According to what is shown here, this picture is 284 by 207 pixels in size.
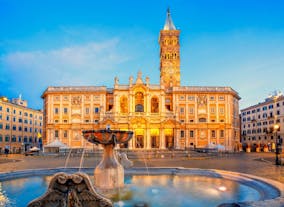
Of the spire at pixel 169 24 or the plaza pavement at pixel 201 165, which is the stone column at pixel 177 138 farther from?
the spire at pixel 169 24

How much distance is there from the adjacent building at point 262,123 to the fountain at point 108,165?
5942 centimetres

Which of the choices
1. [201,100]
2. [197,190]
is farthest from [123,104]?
[197,190]

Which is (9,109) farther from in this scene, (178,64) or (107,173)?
(107,173)

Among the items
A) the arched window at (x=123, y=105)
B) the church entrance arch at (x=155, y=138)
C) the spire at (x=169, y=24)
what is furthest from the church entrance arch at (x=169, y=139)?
the spire at (x=169, y=24)

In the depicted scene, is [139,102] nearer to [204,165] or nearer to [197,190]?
[204,165]

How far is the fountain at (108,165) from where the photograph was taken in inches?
417

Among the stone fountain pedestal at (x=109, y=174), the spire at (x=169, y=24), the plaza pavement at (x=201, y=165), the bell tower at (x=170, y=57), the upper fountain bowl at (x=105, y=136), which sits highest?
the spire at (x=169, y=24)

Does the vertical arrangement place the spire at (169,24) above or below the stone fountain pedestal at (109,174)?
above

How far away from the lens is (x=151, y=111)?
6000 centimetres

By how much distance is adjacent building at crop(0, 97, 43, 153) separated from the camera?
198ft

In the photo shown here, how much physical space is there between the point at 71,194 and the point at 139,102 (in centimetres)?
5331

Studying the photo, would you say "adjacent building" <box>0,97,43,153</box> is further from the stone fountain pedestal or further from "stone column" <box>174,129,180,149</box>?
the stone fountain pedestal

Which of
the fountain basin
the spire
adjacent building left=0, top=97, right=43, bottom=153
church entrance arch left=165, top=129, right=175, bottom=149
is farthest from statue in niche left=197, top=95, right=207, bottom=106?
the fountain basin

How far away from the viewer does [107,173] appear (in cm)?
1069
